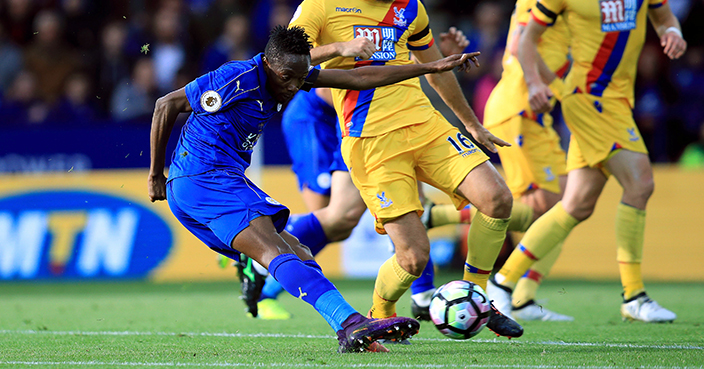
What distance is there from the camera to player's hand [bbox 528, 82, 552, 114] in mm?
5453

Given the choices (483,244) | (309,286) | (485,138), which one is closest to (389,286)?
(483,244)

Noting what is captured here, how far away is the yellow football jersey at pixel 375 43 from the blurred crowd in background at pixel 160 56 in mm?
6318

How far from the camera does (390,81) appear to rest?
173 inches

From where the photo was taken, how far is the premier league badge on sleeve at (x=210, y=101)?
166 inches

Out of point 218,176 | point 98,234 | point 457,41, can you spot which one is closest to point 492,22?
point 98,234

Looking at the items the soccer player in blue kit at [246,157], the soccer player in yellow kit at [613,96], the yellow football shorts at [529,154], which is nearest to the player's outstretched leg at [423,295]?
the soccer player in yellow kit at [613,96]

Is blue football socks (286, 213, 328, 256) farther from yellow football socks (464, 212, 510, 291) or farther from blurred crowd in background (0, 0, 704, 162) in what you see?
blurred crowd in background (0, 0, 704, 162)

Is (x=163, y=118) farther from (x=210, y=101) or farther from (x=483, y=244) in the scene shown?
(x=483, y=244)

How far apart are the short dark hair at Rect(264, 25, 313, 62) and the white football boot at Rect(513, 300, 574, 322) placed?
2.99m

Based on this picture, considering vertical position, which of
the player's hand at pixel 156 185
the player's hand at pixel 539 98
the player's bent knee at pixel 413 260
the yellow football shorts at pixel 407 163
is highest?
the player's hand at pixel 539 98

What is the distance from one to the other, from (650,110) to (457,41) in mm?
6692

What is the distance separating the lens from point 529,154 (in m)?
6.51

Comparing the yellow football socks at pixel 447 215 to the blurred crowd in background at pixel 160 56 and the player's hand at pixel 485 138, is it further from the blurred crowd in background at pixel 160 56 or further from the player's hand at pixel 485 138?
the blurred crowd in background at pixel 160 56

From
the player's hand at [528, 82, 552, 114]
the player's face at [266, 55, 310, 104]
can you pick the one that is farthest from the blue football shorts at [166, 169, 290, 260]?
the player's hand at [528, 82, 552, 114]
